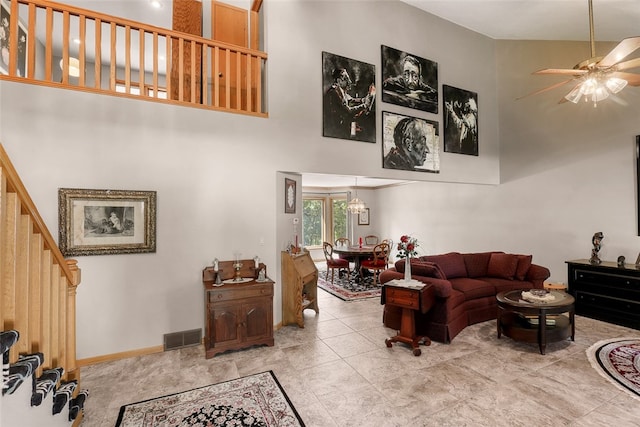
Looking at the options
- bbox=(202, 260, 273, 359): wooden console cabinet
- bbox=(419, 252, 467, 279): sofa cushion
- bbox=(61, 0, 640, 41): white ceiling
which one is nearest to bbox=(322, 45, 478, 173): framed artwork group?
bbox=(61, 0, 640, 41): white ceiling

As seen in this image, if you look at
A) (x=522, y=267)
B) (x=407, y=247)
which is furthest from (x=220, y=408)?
(x=522, y=267)

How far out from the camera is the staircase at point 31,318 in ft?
4.66

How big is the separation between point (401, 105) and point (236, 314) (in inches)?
173

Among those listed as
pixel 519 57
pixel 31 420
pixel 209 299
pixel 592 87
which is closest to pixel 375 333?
pixel 209 299

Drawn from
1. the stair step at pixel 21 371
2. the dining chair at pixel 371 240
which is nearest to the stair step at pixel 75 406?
the stair step at pixel 21 371

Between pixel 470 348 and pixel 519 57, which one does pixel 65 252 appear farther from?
pixel 519 57

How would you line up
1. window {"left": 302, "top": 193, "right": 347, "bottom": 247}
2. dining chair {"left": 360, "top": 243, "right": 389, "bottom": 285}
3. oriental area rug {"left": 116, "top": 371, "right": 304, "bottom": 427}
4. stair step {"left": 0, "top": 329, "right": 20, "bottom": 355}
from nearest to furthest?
stair step {"left": 0, "top": 329, "right": 20, "bottom": 355} < oriental area rug {"left": 116, "top": 371, "right": 304, "bottom": 427} < dining chair {"left": 360, "top": 243, "right": 389, "bottom": 285} < window {"left": 302, "top": 193, "right": 347, "bottom": 247}

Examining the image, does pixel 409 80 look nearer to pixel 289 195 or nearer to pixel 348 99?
pixel 348 99

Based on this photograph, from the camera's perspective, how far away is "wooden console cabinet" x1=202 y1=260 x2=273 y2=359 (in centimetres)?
323

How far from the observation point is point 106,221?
125 inches

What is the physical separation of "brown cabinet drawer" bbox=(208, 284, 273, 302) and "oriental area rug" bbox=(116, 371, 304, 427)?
0.88 metres

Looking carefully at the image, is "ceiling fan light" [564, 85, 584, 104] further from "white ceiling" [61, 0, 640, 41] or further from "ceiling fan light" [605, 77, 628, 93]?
"white ceiling" [61, 0, 640, 41]

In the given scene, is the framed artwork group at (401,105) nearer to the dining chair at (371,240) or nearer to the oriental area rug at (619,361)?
the oriental area rug at (619,361)

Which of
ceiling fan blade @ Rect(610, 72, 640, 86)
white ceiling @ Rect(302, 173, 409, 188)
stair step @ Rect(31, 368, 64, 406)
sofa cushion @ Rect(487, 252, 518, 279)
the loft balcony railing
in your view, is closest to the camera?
stair step @ Rect(31, 368, 64, 406)
